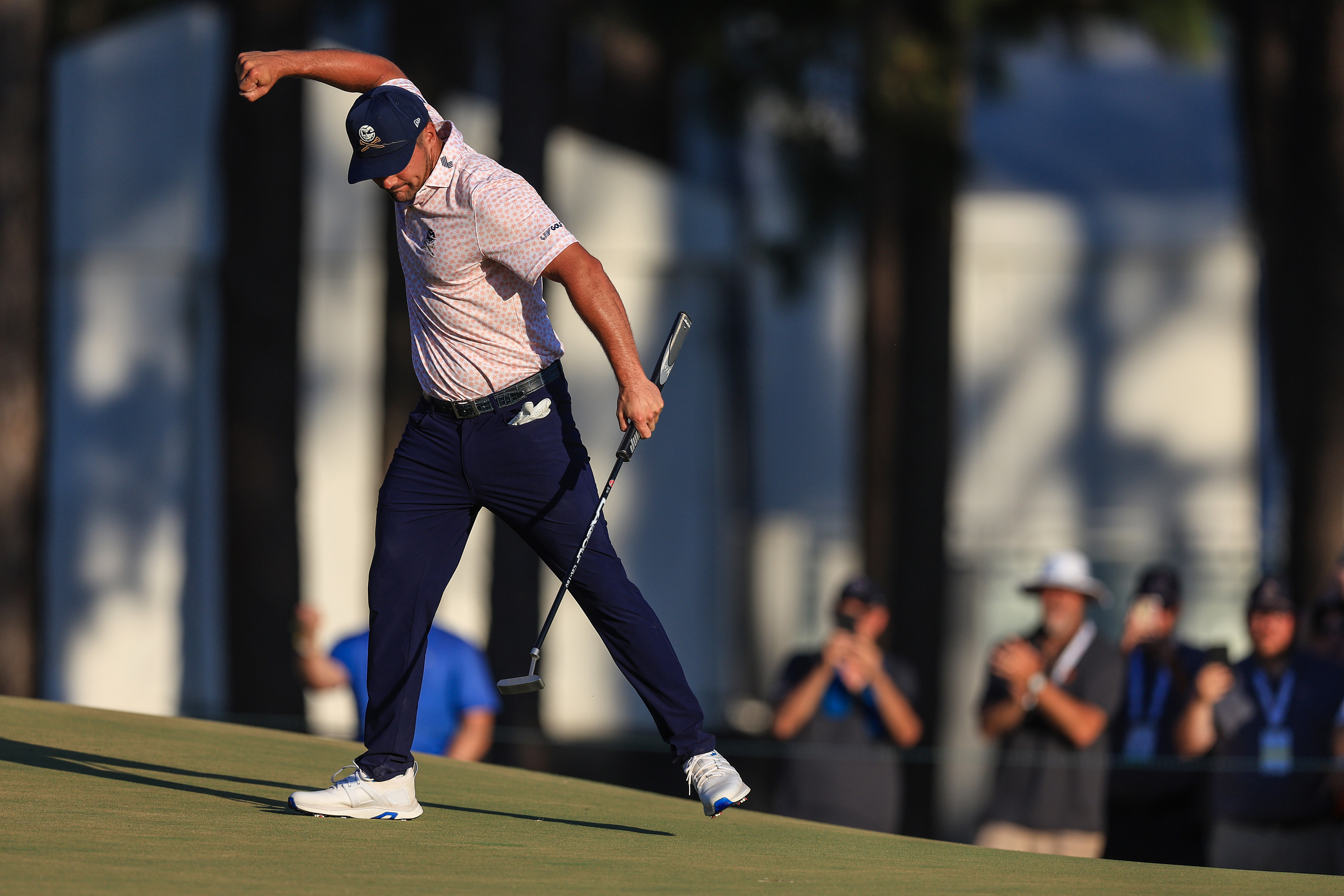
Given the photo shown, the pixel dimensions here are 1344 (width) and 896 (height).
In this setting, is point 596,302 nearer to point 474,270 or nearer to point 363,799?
point 474,270

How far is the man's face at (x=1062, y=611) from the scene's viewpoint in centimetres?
797

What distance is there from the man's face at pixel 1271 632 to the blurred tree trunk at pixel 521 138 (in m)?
4.82

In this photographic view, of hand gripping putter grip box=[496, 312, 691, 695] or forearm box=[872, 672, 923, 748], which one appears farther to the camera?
forearm box=[872, 672, 923, 748]

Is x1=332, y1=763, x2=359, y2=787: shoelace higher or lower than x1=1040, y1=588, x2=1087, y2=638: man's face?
lower

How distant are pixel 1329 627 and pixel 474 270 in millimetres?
4899

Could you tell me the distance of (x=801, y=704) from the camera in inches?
320

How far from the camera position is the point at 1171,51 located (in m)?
13.0

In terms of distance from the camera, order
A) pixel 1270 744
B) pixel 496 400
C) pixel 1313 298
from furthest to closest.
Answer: pixel 1313 298 < pixel 1270 744 < pixel 496 400

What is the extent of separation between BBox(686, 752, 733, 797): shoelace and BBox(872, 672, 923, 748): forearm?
3175 millimetres

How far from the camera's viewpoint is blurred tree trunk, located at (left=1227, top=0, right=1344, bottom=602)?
11.7 meters

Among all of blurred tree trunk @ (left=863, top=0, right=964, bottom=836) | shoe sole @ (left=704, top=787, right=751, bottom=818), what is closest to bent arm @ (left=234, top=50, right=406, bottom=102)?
shoe sole @ (left=704, top=787, right=751, bottom=818)

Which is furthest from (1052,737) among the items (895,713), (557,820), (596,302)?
(596,302)

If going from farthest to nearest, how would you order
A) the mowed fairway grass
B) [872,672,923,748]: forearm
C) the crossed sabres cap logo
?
[872,672,923,748]: forearm < the crossed sabres cap logo < the mowed fairway grass

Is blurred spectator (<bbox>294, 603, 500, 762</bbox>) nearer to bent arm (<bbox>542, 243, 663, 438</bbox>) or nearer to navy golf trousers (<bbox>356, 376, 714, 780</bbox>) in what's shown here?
navy golf trousers (<bbox>356, 376, 714, 780</bbox>)
